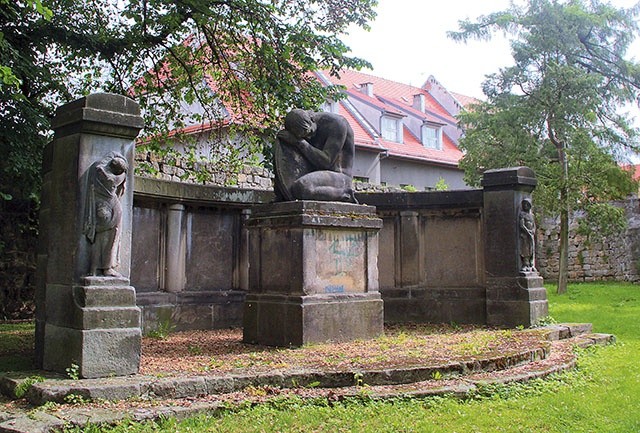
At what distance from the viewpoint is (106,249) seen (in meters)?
5.56

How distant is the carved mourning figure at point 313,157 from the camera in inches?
316

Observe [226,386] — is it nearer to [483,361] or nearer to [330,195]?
[483,361]

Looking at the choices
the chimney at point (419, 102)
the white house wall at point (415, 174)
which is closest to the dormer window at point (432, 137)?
the white house wall at point (415, 174)

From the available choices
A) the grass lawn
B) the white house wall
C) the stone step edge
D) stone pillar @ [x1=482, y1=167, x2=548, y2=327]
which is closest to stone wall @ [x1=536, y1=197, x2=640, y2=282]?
the white house wall

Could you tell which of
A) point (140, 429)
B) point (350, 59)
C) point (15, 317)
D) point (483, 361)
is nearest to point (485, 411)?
point (483, 361)

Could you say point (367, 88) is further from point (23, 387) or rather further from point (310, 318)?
point (23, 387)

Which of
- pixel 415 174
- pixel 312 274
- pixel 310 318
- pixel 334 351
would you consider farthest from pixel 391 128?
pixel 334 351

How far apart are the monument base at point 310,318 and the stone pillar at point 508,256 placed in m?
2.47

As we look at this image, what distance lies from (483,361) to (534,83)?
1681 cm

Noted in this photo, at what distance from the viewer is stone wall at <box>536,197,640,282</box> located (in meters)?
26.0

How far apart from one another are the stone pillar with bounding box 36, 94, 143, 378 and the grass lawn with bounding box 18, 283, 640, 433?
123 cm

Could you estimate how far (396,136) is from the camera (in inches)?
1256

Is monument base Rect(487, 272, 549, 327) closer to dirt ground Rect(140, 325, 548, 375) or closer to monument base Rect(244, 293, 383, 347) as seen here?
dirt ground Rect(140, 325, 548, 375)

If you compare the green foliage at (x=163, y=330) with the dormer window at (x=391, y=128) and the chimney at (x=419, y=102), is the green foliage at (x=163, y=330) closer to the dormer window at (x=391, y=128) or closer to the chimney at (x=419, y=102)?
the dormer window at (x=391, y=128)
